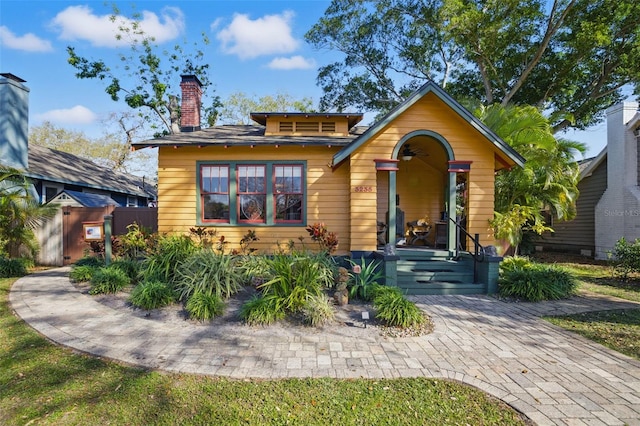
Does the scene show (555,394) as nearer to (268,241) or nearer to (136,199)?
(268,241)

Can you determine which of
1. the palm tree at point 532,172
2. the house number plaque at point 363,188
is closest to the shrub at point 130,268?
the house number plaque at point 363,188

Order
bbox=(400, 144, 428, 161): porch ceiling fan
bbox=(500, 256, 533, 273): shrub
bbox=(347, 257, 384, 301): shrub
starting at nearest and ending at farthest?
bbox=(347, 257, 384, 301): shrub
bbox=(500, 256, 533, 273): shrub
bbox=(400, 144, 428, 161): porch ceiling fan

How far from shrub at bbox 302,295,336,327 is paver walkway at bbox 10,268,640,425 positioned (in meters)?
0.19

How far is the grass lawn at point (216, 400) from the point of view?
9.50 ft

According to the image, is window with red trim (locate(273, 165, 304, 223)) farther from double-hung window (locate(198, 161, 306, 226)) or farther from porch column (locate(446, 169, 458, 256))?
porch column (locate(446, 169, 458, 256))

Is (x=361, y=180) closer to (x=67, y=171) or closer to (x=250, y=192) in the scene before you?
(x=250, y=192)

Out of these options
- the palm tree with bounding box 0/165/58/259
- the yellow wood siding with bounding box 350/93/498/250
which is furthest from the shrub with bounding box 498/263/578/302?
the palm tree with bounding box 0/165/58/259

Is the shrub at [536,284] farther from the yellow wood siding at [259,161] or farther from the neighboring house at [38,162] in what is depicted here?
the neighboring house at [38,162]

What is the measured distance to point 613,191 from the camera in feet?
42.2

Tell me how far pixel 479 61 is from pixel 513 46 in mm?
1844

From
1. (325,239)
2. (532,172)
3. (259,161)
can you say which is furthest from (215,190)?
(532,172)

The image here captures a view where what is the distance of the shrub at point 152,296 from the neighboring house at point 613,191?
13.7m

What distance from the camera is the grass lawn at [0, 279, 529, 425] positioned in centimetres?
290

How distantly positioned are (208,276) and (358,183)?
4.45 m
